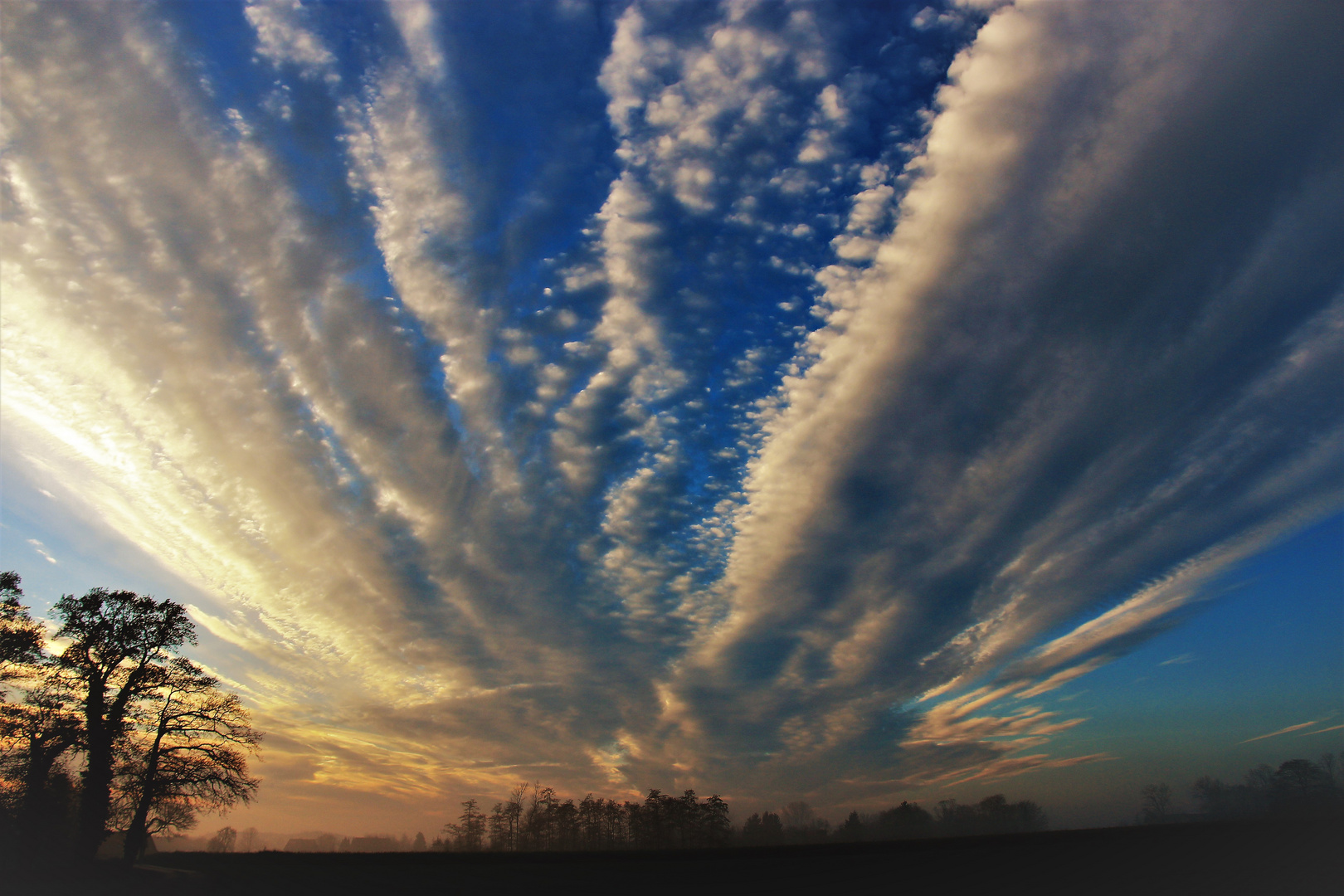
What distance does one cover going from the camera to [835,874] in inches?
1313

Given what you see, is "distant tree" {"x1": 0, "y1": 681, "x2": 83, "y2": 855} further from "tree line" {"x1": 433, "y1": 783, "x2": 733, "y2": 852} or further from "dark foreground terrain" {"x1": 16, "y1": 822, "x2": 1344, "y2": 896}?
"tree line" {"x1": 433, "y1": 783, "x2": 733, "y2": 852}

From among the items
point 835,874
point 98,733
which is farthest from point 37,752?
point 835,874

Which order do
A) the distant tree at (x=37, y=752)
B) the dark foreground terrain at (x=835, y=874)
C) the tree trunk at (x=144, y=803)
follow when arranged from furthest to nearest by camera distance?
the tree trunk at (x=144, y=803) < the distant tree at (x=37, y=752) < the dark foreground terrain at (x=835, y=874)

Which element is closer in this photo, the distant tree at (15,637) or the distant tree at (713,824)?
the distant tree at (15,637)

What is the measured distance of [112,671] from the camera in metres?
40.2

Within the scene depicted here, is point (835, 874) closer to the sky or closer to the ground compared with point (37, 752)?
closer to the ground

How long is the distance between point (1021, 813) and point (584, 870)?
633ft

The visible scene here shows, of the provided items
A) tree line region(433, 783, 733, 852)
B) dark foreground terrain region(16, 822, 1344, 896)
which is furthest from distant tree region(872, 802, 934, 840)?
dark foreground terrain region(16, 822, 1344, 896)

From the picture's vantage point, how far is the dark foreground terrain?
2828 cm

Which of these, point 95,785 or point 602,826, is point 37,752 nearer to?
point 95,785

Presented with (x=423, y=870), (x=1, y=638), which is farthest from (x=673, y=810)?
(x=1, y=638)

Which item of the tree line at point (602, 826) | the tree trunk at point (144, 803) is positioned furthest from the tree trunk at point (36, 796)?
the tree line at point (602, 826)

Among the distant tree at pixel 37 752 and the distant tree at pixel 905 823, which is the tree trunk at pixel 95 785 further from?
the distant tree at pixel 905 823

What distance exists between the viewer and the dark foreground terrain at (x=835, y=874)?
28.3 metres
